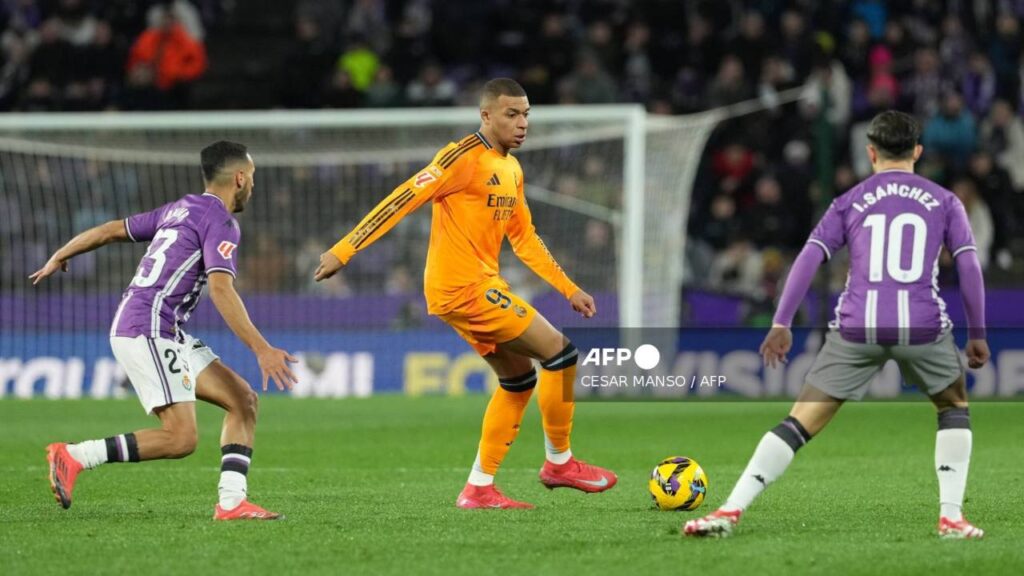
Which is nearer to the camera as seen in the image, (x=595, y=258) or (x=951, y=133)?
(x=595, y=258)

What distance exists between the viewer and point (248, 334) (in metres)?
7.48

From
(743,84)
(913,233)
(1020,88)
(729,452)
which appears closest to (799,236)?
(743,84)

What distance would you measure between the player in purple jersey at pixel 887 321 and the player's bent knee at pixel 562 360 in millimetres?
1723

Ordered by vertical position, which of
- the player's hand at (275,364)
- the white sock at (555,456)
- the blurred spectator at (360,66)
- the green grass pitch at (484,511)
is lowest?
the green grass pitch at (484,511)

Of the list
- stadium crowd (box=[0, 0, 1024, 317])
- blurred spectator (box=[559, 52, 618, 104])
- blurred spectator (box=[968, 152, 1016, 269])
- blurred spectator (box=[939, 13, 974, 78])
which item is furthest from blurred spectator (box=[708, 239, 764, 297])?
blurred spectator (box=[939, 13, 974, 78])

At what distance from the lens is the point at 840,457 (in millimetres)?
11719

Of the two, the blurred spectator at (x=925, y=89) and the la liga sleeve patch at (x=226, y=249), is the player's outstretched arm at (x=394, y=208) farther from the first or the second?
the blurred spectator at (x=925, y=89)

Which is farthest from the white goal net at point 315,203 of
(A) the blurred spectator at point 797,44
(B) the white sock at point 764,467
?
(B) the white sock at point 764,467

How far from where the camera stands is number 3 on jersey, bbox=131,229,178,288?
7.88 metres

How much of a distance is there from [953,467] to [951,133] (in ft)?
46.0

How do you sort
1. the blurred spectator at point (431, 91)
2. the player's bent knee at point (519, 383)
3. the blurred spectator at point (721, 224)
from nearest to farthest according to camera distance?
1. the player's bent knee at point (519, 383)
2. the blurred spectator at point (721, 224)
3. the blurred spectator at point (431, 91)

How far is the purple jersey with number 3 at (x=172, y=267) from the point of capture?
25.7 feet

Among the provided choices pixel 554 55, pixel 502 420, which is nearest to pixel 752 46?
pixel 554 55

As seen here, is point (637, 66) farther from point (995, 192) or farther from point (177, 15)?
point (177, 15)
